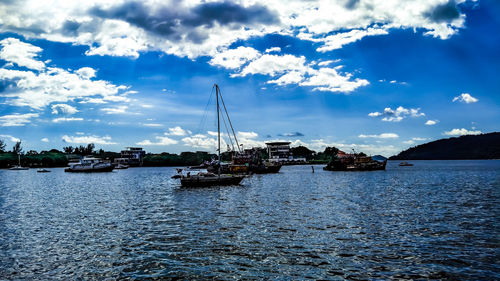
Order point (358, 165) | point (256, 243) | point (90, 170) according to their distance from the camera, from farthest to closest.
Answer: point (90, 170) → point (358, 165) → point (256, 243)

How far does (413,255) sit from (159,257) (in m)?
13.6

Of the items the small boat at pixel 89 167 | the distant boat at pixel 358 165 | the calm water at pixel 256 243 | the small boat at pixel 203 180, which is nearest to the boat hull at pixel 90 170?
the small boat at pixel 89 167

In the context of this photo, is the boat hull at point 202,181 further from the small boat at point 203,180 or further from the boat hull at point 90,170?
the boat hull at point 90,170

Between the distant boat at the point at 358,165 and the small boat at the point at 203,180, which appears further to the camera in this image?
the distant boat at the point at 358,165

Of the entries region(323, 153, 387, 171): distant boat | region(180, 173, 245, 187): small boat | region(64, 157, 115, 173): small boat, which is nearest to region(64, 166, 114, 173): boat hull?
region(64, 157, 115, 173): small boat

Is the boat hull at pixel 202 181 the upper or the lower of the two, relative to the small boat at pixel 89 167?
lower

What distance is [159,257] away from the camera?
59.4 feet

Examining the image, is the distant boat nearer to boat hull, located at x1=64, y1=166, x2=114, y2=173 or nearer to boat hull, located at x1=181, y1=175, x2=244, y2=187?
boat hull, located at x1=181, y1=175, x2=244, y2=187

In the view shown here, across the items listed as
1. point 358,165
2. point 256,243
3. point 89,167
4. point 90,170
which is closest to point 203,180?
point 256,243

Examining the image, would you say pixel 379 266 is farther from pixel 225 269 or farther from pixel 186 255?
pixel 186 255

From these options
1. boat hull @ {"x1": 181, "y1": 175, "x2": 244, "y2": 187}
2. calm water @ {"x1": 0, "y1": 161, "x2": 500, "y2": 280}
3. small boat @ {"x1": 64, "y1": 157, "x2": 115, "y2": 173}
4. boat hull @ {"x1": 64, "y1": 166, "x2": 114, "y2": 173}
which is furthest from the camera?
small boat @ {"x1": 64, "y1": 157, "x2": 115, "y2": 173}

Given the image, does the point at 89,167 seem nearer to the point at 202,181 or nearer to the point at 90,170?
the point at 90,170

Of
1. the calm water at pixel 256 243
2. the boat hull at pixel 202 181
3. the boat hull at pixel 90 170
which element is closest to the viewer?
the calm water at pixel 256 243

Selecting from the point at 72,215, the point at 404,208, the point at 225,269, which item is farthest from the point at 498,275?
the point at 72,215
